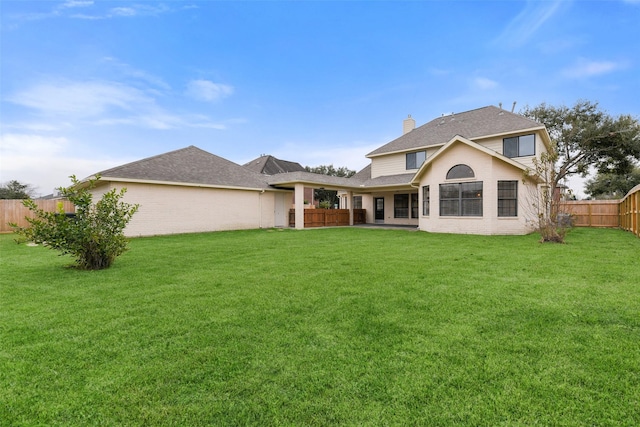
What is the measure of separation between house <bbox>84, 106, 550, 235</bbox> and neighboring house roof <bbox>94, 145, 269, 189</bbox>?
1.9 inches

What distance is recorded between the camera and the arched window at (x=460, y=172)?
13.6 metres

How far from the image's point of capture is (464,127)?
19000 mm

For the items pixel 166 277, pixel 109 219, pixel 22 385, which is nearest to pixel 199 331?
pixel 22 385

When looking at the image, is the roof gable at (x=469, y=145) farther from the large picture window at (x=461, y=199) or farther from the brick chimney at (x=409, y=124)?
the brick chimney at (x=409, y=124)

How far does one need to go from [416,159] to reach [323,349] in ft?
62.1

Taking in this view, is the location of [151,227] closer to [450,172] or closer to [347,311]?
[347,311]

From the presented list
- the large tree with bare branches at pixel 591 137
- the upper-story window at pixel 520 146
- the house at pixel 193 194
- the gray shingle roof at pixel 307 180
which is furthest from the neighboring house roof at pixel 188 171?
the large tree with bare branches at pixel 591 137

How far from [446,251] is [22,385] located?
8.76 metres

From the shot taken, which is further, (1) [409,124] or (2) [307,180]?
(1) [409,124]

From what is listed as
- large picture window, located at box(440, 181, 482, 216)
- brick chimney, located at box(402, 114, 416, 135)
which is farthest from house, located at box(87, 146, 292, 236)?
brick chimney, located at box(402, 114, 416, 135)

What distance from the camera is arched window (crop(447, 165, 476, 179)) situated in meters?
13.6

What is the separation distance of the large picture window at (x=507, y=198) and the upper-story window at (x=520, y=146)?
13.6 ft

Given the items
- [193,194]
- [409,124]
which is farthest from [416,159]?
[193,194]

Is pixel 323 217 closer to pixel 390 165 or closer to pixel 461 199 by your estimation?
pixel 390 165
